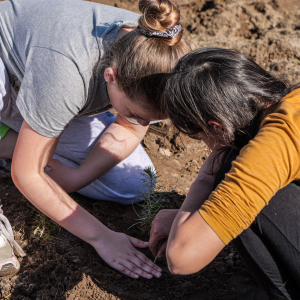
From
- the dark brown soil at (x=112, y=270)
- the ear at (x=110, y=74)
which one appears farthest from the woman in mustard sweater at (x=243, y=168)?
the dark brown soil at (x=112, y=270)

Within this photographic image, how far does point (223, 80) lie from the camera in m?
1.30

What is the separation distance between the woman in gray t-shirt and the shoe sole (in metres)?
0.35

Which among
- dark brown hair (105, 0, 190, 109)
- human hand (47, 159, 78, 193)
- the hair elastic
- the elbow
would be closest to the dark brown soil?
human hand (47, 159, 78, 193)

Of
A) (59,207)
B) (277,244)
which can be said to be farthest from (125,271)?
(277,244)

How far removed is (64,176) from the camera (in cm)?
220

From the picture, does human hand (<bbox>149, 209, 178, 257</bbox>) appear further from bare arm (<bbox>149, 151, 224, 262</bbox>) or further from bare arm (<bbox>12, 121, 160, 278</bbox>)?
bare arm (<bbox>12, 121, 160, 278</bbox>)

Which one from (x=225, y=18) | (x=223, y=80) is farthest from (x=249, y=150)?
(x=225, y=18)

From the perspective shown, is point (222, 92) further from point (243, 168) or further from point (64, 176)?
point (64, 176)

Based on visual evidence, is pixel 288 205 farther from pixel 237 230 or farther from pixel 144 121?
pixel 144 121

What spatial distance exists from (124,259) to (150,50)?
3.80 feet

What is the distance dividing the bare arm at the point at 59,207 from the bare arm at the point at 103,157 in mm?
372

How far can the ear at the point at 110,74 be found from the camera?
1.62m

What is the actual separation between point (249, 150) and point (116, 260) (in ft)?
3.53

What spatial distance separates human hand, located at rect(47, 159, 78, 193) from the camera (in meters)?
2.19
